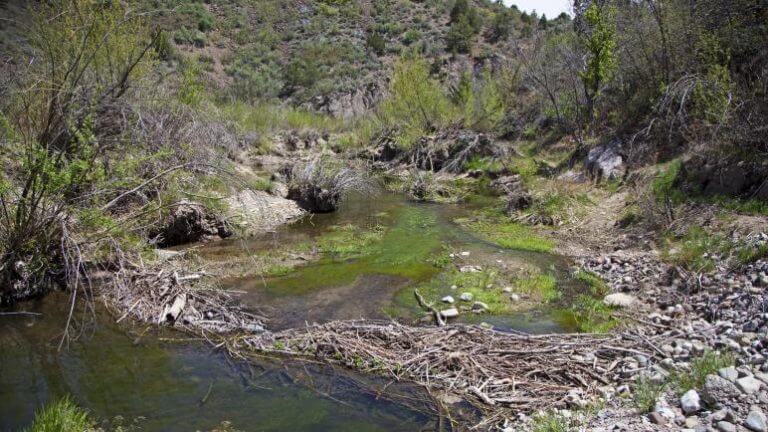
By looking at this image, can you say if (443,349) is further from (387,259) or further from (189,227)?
(189,227)

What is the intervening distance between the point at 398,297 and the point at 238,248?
4.81m

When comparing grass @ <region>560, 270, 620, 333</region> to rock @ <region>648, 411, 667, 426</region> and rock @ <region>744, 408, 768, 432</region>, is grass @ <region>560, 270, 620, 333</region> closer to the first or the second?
rock @ <region>648, 411, 667, 426</region>

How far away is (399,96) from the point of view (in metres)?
28.7

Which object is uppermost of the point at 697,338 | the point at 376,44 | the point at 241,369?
the point at 376,44

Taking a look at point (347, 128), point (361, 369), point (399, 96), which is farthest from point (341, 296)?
point (347, 128)

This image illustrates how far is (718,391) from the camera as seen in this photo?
17.1 feet

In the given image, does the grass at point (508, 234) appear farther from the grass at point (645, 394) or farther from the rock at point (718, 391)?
the rock at point (718, 391)

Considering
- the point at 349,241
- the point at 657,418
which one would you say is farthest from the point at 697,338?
the point at 349,241

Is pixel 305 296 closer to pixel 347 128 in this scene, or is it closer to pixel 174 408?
pixel 174 408

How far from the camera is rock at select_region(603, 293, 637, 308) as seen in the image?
9.18 metres

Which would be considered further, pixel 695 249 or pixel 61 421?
pixel 695 249

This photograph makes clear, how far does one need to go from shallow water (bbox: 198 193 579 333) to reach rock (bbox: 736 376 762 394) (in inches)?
130

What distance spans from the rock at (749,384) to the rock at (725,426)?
0.54m

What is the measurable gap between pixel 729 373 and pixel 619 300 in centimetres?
387
